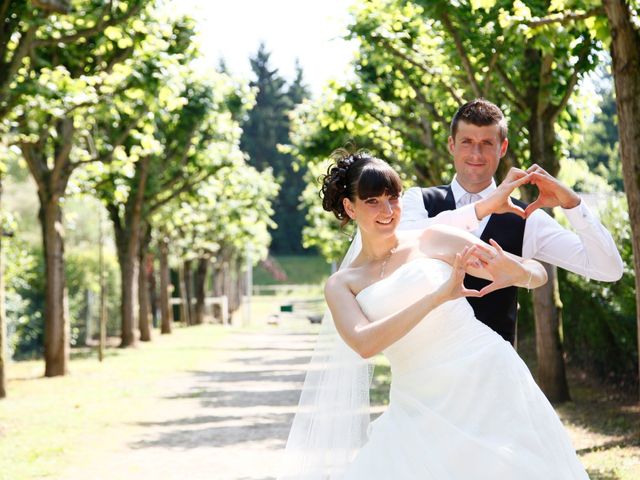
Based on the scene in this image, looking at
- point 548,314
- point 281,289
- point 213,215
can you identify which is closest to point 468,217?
point 548,314

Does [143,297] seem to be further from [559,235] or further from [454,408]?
[454,408]

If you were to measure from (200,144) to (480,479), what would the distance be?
28263 mm

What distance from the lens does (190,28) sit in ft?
69.1

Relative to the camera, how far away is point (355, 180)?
4.29 meters

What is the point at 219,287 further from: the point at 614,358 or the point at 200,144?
the point at 614,358

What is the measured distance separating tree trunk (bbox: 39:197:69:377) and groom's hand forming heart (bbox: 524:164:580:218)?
1734 cm

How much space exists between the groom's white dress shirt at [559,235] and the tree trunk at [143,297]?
2973 cm

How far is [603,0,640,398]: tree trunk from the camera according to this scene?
8.23 meters

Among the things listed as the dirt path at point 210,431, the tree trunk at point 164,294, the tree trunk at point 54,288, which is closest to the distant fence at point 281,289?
the tree trunk at point 164,294

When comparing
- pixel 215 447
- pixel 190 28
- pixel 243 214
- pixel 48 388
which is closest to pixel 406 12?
pixel 190 28

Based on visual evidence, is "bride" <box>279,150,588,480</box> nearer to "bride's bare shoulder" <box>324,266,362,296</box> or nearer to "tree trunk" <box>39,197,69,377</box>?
"bride's bare shoulder" <box>324,266,362,296</box>

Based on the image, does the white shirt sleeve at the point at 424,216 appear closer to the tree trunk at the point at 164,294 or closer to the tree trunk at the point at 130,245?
the tree trunk at the point at 130,245

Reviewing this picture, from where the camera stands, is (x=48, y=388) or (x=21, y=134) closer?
(x=21, y=134)

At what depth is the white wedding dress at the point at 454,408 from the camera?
3994 millimetres
